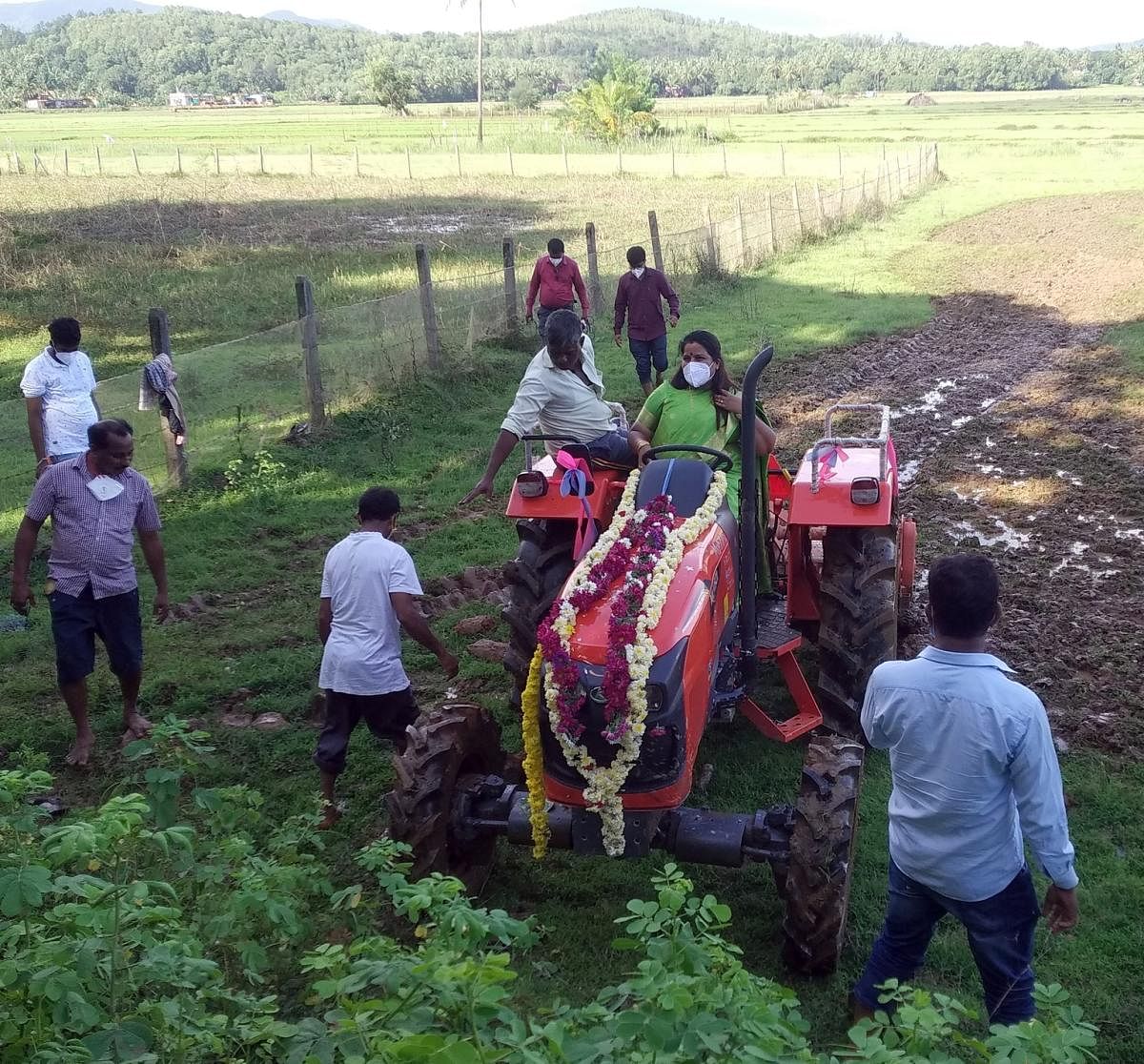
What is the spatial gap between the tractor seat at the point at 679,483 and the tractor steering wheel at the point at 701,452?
0.23ft

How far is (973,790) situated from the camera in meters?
3.41

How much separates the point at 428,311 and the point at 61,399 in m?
5.91

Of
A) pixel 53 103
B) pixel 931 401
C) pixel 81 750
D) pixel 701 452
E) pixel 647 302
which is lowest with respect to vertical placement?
pixel 81 750

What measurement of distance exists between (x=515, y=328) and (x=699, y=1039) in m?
13.4

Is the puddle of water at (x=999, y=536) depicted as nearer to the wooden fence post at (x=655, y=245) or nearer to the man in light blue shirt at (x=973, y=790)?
the man in light blue shirt at (x=973, y=790)

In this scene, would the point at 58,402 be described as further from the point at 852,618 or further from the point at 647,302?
the point at 647,302

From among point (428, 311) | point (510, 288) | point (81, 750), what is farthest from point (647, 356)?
point (81, 750)

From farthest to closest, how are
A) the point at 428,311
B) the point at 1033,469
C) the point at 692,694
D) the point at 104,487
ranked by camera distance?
the point at 428,311 → the point at 1033,469 → the point at 104,487 → the point at 692,694

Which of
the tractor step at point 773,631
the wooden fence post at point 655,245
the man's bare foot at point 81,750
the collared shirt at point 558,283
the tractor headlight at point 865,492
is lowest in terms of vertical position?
the man's bare foot at point 81,750

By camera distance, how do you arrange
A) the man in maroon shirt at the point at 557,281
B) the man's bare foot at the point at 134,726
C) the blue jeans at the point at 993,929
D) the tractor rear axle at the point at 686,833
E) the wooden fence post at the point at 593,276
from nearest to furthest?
the blue jeans at the point at 993,929 → the tractor rear axle at the point at 686,833 → the man's bare foot at the point at 134,726 → the man in maroon shirt at the point at 557,281 → the wooden fence post at the point at 593,276

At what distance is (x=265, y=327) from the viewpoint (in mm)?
15977

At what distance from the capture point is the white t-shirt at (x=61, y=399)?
7.75 m

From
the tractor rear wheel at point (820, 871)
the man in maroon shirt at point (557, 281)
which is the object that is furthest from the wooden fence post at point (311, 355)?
the tractor rear wheel at point (820, 871)

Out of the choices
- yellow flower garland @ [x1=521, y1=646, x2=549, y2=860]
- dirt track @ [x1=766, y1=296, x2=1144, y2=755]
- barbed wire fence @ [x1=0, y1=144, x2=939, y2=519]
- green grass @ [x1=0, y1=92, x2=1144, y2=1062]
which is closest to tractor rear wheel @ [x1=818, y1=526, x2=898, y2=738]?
green grass @ [x1=0, y1=92, x2=1144, y2=1062]
